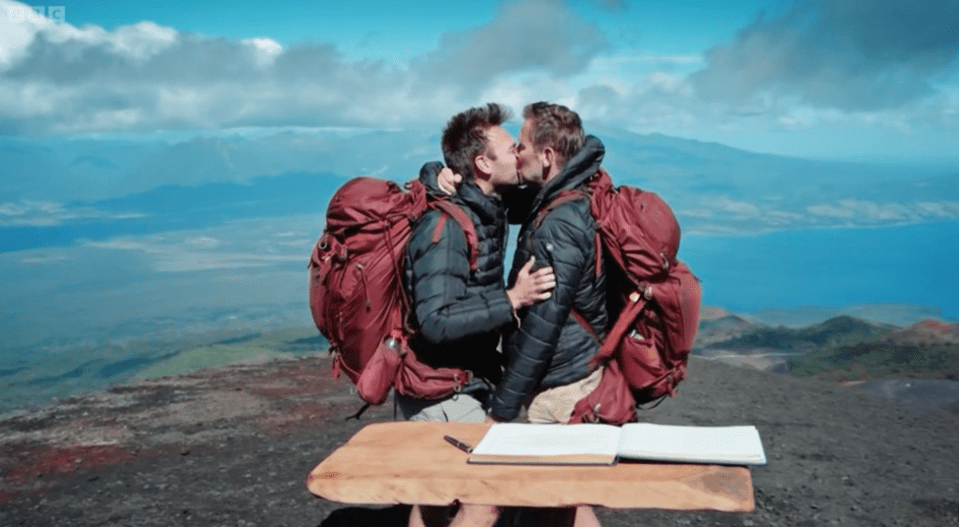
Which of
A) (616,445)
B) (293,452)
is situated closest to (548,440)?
(616,445)

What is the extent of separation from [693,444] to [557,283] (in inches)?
39.8

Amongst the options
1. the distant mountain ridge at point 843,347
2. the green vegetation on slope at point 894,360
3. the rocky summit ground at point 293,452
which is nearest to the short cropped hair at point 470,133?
the rocky summit ground at point 293,452

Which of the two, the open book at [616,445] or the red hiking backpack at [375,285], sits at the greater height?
the red hiking backpack at [375,285]

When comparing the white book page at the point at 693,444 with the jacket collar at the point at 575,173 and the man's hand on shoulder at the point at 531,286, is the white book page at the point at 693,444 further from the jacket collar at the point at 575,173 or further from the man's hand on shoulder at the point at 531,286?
the jacket collar at the point at 575,173

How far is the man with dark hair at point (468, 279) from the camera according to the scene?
13.0 ft

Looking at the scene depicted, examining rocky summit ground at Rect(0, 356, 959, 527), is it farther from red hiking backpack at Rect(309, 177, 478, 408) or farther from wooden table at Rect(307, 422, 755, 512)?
wooden table at Rect(307, 422, 755, 512)

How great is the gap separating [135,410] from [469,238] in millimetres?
8644

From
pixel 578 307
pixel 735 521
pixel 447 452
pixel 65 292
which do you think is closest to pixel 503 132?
pixel 578 307

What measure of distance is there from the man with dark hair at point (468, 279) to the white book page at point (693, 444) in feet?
2.79

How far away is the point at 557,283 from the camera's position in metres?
3.92

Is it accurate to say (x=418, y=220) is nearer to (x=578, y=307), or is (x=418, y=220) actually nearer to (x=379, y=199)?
(x=379, y=199)

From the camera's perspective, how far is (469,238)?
4.05 meters

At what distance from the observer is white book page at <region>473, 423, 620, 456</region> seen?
10.5ft

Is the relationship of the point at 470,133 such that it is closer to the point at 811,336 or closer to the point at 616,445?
the point at 616,445
